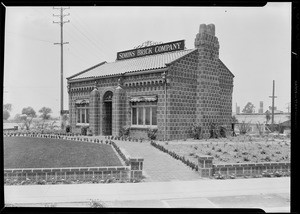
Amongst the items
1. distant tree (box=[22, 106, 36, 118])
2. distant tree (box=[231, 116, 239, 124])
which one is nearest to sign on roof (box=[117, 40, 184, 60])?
distant tree (box=[231, 116, 239, 124])

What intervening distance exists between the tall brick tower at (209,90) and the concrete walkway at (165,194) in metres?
3.59

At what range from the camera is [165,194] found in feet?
21.4

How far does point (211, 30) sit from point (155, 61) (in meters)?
4.50

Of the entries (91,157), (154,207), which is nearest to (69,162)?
(91,157)

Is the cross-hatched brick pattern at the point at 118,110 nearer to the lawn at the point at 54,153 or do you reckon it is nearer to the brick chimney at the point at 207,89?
the lawn at the point at 54,153

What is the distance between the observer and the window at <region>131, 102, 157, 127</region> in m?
12.3

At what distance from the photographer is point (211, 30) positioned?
835 cm

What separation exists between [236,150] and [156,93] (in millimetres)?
4377

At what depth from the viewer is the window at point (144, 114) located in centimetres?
1233

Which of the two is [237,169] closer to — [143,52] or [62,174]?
[62,174]

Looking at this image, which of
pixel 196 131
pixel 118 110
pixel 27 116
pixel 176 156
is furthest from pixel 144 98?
pixel 27 116

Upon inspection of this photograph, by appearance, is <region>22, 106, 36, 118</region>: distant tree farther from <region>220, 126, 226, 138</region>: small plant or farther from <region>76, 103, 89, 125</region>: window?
<region>220, 126, 226, 138</region>: small plant

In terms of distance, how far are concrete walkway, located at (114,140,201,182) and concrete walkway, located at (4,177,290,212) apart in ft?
1.31
